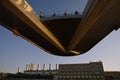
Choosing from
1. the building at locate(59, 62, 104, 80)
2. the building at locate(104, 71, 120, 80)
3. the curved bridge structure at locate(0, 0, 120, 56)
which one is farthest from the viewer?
the building at locate(104, 71, 120, 80)

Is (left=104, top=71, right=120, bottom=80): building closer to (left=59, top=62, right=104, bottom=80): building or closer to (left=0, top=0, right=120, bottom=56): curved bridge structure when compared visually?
(left=59, top=62, right=104, bottom=80): building

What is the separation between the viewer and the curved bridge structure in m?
12.1

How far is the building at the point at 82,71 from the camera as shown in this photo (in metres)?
72.4

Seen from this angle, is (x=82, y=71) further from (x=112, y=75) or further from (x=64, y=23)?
(x=64, y=23)

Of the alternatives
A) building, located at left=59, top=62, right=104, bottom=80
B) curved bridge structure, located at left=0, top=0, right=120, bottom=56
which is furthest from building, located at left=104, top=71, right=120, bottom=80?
curved bridge structure, located at left=0, top=0, right=120, bottom=56

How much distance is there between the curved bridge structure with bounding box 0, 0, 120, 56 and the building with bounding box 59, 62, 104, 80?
4853 cm

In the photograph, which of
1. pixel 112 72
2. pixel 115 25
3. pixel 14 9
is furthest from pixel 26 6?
pixel 112 72

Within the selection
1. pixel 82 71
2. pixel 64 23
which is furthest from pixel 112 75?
pixel 64 23

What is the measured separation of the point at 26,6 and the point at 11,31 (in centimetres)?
778

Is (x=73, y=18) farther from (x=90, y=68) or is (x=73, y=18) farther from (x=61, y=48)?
(x=90, y=68)

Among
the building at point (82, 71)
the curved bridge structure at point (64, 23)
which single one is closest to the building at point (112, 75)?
the building at point (82, 71)

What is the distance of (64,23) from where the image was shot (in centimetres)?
2092

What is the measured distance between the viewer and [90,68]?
74.7 m

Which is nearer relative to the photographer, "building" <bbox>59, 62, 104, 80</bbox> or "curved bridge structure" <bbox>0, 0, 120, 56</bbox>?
"curved bridge structure" <bbox>0, 0, 120, 56</bbox>
